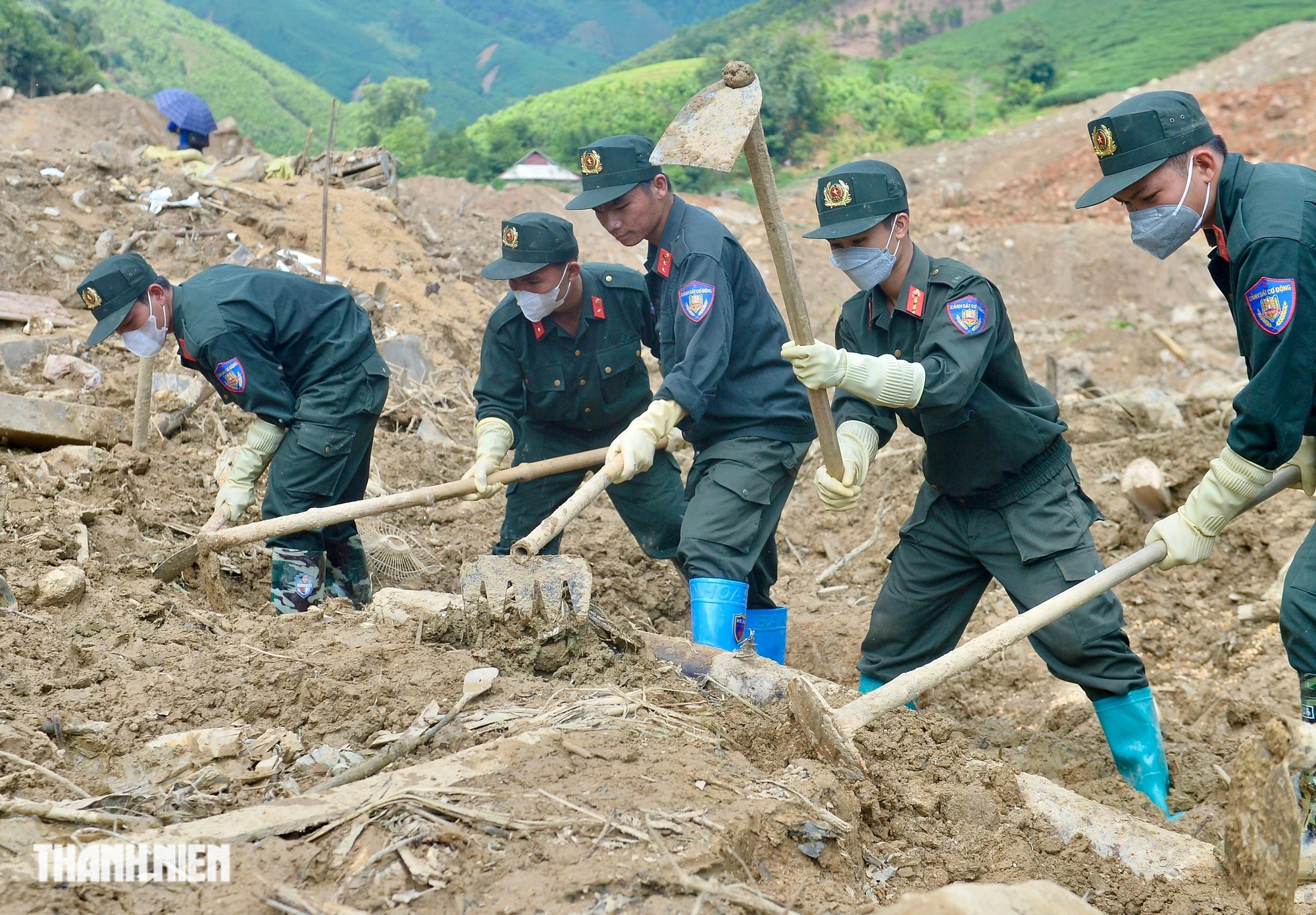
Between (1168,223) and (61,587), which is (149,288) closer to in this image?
(61,587)

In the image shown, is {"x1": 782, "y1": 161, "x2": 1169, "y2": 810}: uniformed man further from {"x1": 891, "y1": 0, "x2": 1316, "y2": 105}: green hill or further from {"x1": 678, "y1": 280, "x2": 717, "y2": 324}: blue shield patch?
{"x1": 891, "y1": 0, "x2": 1316, "y2": 105}: green hill

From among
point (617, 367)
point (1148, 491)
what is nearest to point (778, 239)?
point (617, 367)

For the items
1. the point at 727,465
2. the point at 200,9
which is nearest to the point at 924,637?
the point at 727,465

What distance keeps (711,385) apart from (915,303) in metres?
0.83

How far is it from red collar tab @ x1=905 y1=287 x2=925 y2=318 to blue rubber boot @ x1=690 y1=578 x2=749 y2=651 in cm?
115

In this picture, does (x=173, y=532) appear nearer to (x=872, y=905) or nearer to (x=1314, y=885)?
(x=872, y=905)

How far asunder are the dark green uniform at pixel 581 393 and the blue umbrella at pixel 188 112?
10.4 m

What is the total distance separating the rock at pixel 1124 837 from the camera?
2.50m

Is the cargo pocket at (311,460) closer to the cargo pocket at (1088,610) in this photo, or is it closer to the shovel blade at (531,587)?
the shovel blade at (531,587)

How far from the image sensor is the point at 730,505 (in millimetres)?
4039

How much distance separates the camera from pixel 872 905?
2.16 metres

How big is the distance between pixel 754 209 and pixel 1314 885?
51.9 feet

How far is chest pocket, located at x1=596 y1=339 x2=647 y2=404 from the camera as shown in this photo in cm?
465

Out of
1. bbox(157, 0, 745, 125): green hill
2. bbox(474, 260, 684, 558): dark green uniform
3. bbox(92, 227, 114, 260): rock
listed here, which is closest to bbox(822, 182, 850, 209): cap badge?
bbox(474, 260, 684, 558): dark green uniform
